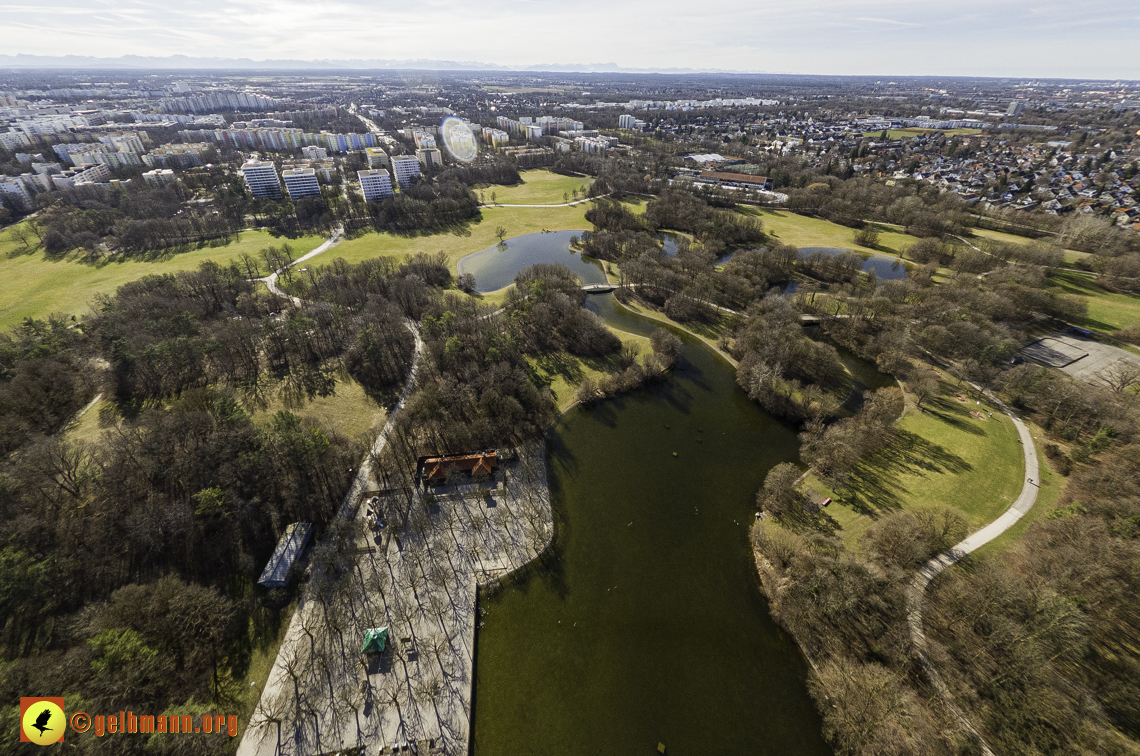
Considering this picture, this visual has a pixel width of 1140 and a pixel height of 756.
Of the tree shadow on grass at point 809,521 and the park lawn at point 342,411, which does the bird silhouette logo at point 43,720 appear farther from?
the tree shadow on grass at point 809,521

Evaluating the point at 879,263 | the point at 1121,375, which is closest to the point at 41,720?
the point at 1121,375

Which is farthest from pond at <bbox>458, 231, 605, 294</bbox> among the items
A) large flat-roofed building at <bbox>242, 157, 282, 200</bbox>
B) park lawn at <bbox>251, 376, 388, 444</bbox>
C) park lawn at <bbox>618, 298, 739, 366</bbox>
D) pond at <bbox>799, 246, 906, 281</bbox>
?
large flat-roofed building at <bbox>242, 157, 282, 200</bbox>

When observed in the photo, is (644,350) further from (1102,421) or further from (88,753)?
(88,753)

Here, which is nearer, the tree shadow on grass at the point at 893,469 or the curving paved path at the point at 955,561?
the curving paved path at the point at 955,561

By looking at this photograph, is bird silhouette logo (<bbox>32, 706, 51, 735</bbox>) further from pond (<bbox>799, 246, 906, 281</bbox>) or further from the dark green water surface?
pond (<bbox>799, 246, 906, 281</bbox>)

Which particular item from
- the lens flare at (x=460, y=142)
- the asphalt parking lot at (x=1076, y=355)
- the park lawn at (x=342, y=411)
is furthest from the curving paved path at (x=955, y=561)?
the lens flare at (x=460, y=142)

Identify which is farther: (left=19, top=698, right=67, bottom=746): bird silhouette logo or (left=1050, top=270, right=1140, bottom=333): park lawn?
(left=1050, top=270, right=1140, bottom=333): park lawn
